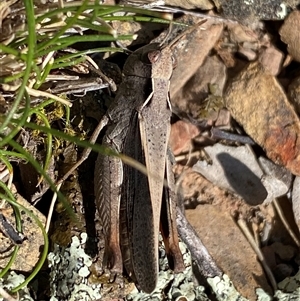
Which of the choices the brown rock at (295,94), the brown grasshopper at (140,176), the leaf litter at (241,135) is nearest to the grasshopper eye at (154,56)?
the brown grasshopper at (140,176)

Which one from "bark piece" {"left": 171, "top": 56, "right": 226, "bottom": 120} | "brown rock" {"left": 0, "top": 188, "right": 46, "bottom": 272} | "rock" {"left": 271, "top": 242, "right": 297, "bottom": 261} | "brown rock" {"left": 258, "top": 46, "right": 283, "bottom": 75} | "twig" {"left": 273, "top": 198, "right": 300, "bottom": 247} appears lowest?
"rock" {"left": 271, "top": 242, "right": 297, "bottom": 261}

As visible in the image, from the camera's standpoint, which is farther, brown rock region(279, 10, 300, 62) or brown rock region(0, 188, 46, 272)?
brown rock region(279, 10, 300, 62)

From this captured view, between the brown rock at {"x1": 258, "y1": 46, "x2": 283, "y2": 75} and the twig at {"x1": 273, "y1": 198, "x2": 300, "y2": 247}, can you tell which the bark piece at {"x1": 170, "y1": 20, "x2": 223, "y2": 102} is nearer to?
the brown rock at {"x1": 258, "y1": 46, "x2": 283, "y2": 75}

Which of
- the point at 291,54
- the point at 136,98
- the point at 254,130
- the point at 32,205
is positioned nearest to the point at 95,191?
the point at 32,205

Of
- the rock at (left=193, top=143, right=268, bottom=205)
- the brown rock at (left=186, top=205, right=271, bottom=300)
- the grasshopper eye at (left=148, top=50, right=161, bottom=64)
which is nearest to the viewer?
the grasshopper eye at (left=148, top=50, right=161, bottom=64)

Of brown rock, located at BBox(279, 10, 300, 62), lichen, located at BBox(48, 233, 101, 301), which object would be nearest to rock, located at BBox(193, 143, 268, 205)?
brown rock, located at BBox(279, 10, 300, 62)

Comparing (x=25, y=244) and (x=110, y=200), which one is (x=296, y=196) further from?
(x=25, y=244)

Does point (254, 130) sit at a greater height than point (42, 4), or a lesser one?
lesser

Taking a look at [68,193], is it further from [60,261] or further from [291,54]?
[291,54]

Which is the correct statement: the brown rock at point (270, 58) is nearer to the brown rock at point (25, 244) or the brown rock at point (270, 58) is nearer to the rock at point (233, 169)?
the rock at point (233, 169)
